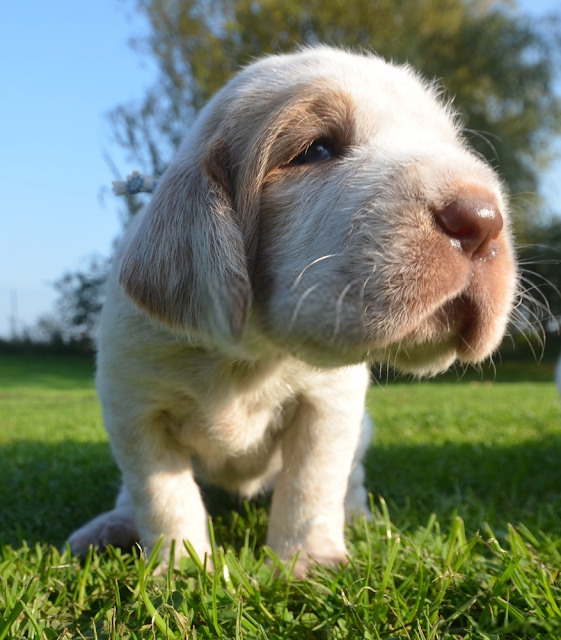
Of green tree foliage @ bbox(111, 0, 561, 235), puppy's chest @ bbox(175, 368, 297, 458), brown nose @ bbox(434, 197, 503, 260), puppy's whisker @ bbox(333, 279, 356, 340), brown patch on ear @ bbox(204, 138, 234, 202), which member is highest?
green tree foliage @ bbox(111, 0, 561, 235)

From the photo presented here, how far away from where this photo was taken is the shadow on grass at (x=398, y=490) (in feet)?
9.77

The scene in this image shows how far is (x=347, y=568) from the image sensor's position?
7.11 ft

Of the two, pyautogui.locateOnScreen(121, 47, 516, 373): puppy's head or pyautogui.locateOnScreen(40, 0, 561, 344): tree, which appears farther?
pyautogui.locateOnScreen(40, 0, 561, 344): tree

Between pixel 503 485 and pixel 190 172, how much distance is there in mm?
2894

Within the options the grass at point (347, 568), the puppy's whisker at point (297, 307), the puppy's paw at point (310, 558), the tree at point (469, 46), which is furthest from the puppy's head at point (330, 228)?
the tree at point (469, 46)

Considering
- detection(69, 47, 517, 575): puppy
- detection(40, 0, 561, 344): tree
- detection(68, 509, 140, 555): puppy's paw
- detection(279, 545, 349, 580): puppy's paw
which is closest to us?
detection(69, 47, 517, 575): puppy

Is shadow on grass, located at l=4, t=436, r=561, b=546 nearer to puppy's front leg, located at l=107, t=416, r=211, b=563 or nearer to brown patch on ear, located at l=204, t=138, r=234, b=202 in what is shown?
puppy's front leg, located at l=107, t=416, r=211, b=563

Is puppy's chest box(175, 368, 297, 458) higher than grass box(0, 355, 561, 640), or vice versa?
puppy's chest box(175, 368, 297, 458)

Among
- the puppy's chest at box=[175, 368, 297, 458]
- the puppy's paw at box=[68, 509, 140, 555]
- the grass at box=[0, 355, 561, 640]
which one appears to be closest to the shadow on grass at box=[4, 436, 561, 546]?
the grass at box=[0, 355, 561, 640]

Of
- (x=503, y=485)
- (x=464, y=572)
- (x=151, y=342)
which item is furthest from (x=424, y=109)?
(x=503, y=485)

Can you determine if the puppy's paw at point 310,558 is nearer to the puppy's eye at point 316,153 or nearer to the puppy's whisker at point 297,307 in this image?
the puppy's eye at point 316,153

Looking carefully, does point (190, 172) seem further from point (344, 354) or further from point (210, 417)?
point (344, 354)

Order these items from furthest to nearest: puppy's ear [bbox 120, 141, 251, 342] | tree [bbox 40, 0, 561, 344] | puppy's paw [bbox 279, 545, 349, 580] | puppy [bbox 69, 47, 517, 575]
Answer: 1. tree [bbox 40, 0, 561, 344]
2. puppy's paw [bbox 279, 545, 349, 580]
3. puppy's ear [bbox 120, 141, 251, 342]
4. puppy [bbox 69, 47, 517, 575]

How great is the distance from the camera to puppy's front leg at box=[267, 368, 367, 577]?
2447mm
